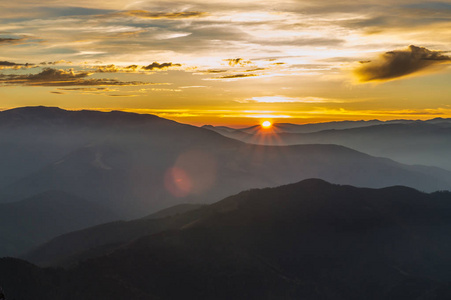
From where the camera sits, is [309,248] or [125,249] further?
[309,248]

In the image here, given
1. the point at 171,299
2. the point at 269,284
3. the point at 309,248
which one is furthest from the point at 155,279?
the point at 309,248

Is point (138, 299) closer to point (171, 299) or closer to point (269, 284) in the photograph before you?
point (171, 299)

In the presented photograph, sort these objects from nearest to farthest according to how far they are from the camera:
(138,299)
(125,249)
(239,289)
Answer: (138,299), (239,289), (125,249)

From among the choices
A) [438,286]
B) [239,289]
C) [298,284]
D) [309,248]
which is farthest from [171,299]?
[438,286]

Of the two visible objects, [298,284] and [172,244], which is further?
[172,244]

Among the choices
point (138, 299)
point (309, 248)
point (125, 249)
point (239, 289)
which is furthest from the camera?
point (309, 248)

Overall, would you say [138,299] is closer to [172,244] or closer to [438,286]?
[172,244]
